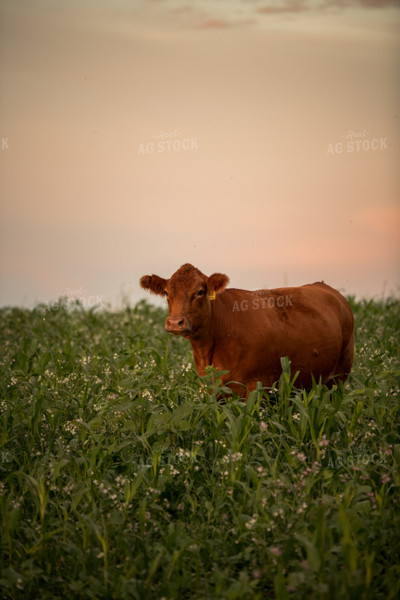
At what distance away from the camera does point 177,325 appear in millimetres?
7082

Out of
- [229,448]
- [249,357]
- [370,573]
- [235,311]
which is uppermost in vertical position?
[235,311]

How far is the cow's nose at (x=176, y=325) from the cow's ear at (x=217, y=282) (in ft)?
2.06

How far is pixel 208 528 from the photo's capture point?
4.86m

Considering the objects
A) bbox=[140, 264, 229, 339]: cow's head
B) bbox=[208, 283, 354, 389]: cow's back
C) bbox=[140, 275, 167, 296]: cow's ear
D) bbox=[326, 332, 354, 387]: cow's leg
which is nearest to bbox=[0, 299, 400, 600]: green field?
bbox=[208, 283, 354, 389]: cow's back

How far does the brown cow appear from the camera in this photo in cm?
746

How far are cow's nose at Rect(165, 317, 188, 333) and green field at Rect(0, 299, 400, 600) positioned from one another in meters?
0.64

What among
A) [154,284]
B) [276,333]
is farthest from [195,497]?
[154,284]

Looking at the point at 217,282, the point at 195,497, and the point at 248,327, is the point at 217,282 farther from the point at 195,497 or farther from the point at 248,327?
the point at 195,497

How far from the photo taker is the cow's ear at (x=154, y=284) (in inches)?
311

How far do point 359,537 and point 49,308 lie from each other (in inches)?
414

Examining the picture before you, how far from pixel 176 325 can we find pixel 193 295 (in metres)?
0.50

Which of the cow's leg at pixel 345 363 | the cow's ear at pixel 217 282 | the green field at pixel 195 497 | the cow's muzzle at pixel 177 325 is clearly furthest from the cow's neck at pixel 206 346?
the cow's leg at pixel 345 363

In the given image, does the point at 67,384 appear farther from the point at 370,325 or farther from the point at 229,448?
the point at 370,325

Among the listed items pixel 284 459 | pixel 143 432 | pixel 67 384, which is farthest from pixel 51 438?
pixel 284 459
